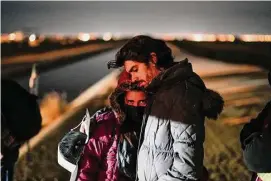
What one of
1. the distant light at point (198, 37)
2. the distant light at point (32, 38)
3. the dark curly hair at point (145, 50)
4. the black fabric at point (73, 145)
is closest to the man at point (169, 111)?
the dark curly hair at point (145, 50)

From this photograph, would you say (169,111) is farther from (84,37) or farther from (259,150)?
(84,37)

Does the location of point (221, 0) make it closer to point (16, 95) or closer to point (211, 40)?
point (211, 40)

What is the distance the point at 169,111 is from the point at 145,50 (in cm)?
29

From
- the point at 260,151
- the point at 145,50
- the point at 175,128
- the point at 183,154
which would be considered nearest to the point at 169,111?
the point at 175,128

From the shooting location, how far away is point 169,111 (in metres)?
1.95

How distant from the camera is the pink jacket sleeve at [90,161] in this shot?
2.08m

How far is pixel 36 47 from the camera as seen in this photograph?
2.16 m

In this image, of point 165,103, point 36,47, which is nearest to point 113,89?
point 165,103

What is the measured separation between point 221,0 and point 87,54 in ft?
2.08

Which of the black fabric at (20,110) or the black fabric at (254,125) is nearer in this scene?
the black fabric at (254,125)

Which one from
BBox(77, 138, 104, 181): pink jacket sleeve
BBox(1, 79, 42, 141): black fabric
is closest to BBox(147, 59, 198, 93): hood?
BBox(77, 138, 104, 181): pink jacket sleeve

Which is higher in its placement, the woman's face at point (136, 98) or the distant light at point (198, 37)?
the distant light at point (198, 37)

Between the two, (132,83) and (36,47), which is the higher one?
(36,47)

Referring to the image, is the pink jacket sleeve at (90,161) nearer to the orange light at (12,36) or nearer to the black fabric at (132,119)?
the black fabric at (132,119)
